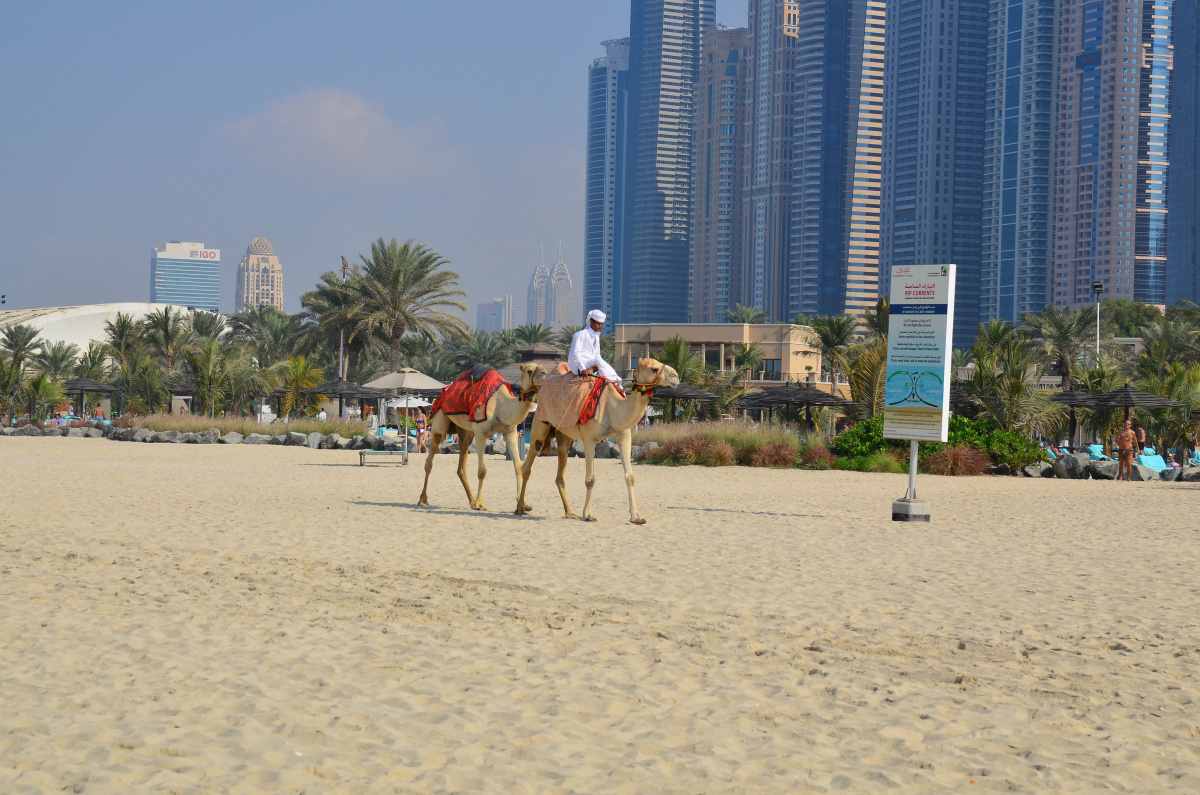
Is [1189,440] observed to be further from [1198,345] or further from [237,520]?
[237,520]

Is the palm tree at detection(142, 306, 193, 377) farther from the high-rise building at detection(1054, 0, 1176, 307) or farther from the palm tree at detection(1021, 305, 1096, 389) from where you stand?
the high-rise building at detection(1054, 0, 1176, 307)

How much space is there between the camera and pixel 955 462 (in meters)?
25.5

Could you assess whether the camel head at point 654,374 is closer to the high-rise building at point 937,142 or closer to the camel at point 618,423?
the camel at point 618,423

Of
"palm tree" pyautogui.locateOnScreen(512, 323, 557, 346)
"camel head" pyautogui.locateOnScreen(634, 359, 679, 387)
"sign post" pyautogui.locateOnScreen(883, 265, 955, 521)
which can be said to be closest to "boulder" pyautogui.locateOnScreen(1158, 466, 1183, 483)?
"sign post" pyautogui.locateOnScreen(883, 265, 955, 521)

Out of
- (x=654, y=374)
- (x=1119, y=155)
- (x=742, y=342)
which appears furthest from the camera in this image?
(x=1119, y=155)

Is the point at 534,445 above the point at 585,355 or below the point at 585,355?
below

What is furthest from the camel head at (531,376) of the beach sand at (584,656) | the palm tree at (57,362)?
the palm tree at (57,362)

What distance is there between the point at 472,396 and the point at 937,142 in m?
166

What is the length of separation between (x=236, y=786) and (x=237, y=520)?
9.15 meters

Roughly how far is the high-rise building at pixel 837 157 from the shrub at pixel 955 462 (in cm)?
15350

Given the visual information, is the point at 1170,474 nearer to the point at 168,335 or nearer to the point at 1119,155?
the point at 168,335

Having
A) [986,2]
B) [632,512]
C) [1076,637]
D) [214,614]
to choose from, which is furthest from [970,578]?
[986,2]

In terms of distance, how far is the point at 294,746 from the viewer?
4715 mm

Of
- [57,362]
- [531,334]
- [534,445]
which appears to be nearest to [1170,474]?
[534,445]
